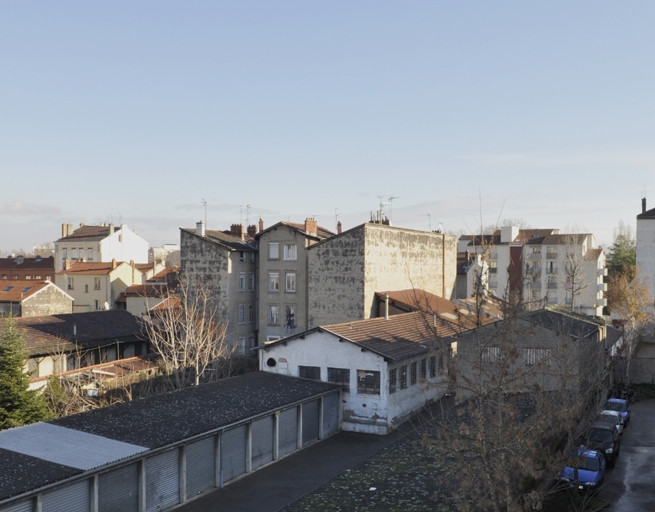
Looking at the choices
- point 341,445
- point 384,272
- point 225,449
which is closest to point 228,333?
point 384,272

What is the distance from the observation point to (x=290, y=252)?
49969mm

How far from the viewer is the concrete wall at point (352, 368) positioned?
29406mm

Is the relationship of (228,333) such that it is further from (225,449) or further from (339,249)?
(225,449)

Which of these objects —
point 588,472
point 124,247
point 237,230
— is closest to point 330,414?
point 588,472

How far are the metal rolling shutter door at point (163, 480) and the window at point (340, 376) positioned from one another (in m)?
10.9

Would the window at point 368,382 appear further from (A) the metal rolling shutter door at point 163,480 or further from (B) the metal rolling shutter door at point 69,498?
(B) the metal rolling shutter door at point 69,498

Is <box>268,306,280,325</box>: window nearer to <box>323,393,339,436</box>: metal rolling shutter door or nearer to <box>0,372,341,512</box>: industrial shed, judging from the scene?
<box>323,393,339,436</box>: metal rolling shutter door

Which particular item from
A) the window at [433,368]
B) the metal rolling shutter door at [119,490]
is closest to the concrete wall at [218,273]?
the window at [433,368]

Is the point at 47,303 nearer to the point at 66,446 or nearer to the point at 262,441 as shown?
the point at 262,441

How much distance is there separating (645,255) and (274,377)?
48.2m

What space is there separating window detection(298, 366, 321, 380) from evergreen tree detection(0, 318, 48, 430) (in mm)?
11320

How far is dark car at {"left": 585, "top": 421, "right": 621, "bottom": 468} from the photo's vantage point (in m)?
25.5

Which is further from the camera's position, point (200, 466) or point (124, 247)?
point (124, 247)

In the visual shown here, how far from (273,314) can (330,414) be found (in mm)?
21974
